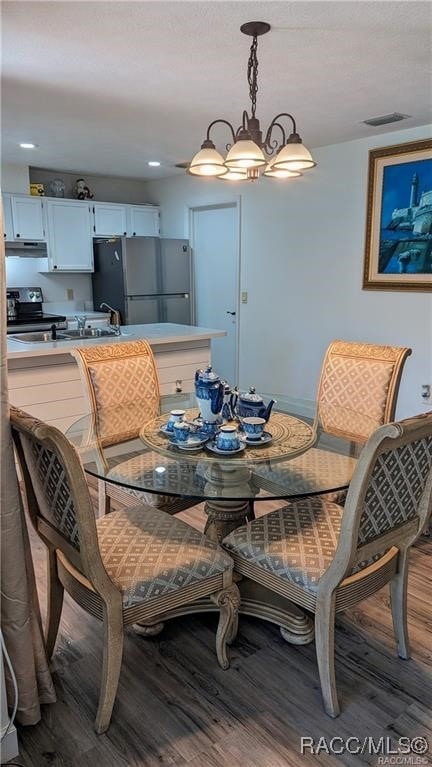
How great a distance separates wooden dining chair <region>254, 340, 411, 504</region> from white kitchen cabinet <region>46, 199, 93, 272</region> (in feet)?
12.0

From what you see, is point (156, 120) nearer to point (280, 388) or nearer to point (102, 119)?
point (102, 119)

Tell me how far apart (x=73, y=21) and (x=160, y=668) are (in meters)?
2.52

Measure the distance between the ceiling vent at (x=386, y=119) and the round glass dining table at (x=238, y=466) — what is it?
2200 millimetres

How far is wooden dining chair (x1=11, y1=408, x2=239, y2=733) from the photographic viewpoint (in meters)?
1.45

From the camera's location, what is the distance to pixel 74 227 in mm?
5508

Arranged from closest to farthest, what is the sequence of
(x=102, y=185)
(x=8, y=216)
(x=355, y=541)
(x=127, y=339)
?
(x=355, y=541), (x=127, y=339), (x=8, y=216), (x=102, y=185)

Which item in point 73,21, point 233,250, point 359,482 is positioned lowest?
point 359,482

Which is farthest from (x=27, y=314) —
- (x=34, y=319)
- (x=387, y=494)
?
(x=387, y=494)

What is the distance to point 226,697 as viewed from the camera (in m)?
1.72

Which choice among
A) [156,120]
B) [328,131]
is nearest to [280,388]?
[328,131]

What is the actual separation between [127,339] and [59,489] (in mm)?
2065

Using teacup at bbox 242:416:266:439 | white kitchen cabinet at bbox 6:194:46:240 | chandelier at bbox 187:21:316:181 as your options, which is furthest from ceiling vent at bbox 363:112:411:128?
white kitchen cabinet at bbox 6:194:46:240

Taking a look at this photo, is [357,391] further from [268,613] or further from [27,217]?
[27,217]

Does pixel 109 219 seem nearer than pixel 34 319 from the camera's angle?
No
